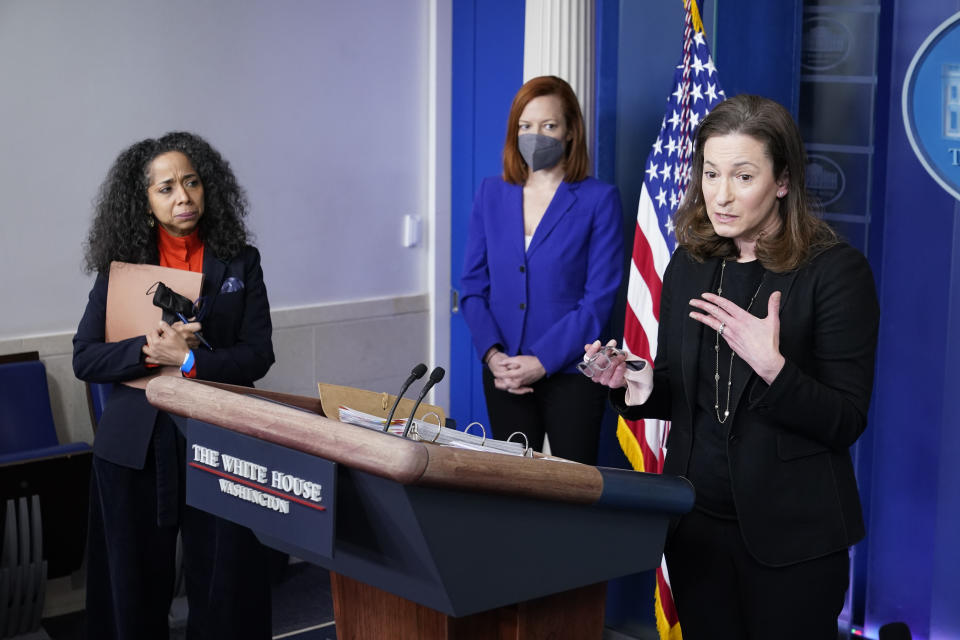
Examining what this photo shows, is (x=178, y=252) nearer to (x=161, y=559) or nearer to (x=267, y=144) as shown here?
(x=161, y=559)

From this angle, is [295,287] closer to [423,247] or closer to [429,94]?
[423,247]

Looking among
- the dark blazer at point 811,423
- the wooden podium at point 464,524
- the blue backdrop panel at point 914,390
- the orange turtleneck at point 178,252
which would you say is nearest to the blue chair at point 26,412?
the orange turtleneck at point 178,252

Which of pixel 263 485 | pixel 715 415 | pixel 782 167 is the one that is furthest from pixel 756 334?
pixel 263 485

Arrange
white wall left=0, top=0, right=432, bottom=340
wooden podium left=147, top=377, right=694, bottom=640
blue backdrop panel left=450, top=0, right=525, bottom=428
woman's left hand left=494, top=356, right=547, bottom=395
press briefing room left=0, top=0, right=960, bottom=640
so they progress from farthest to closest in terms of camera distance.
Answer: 1. blue backdrop panel left=450, top=0, right=525, bottom=428
2. white wall left=0, top=0, right=432, bottom=340
3. woman's left hand left=494, top=356, right=547, bottom=395
4. press briefing room left=0, top=0, right=960, bottom=640
5. wooden podium left=147, top=377, right=694, bottom=640

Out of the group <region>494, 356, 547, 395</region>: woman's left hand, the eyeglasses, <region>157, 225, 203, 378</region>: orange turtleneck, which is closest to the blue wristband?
<region>157, 225, 203, 378</region>: orange turtleneck

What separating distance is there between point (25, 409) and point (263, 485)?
2.47m

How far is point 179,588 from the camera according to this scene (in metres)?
3.93

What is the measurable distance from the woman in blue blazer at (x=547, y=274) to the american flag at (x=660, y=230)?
0.29ft

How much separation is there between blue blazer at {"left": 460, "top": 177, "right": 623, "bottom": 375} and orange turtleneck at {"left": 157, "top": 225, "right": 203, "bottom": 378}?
1.01m

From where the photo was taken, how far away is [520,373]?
132 inches

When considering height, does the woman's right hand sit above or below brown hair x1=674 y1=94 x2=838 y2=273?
below

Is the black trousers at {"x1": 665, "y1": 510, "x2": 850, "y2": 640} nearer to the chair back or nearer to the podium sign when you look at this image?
the podium sign

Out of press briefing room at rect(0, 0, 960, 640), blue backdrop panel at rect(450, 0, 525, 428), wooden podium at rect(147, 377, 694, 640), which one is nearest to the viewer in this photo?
wooden podium at rect(147, 377, 694, 640)

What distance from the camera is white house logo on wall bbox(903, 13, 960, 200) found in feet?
9.51
